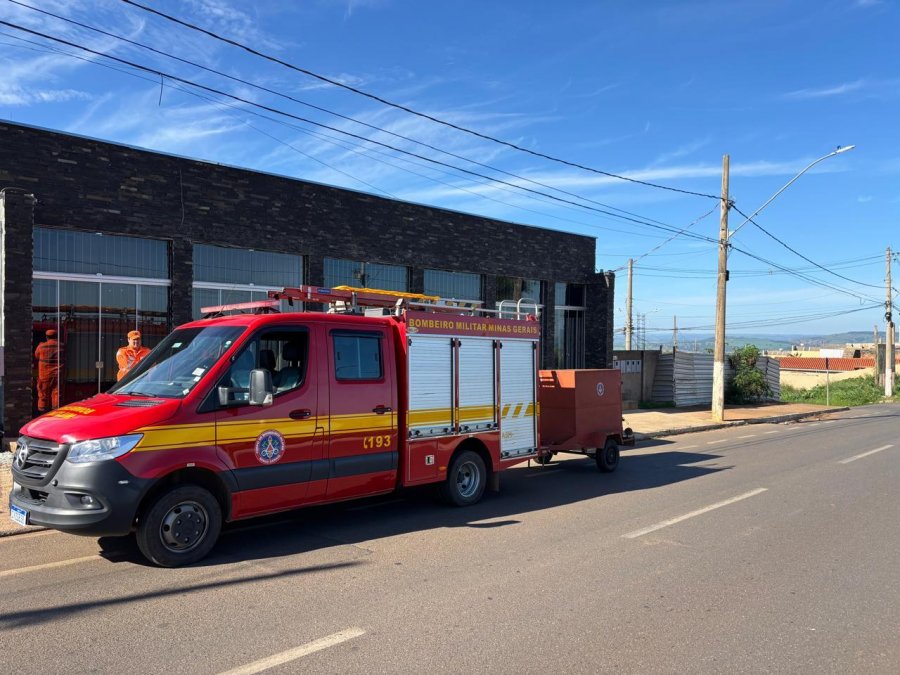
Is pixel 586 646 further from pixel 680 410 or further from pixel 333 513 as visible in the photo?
pixel 680 410

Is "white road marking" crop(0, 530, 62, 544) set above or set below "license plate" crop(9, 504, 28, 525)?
below

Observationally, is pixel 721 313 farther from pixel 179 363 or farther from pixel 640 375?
pixel 179 363

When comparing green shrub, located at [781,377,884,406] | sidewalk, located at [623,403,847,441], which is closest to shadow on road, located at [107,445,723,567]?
sidewalk, located at [623,403,847,441]

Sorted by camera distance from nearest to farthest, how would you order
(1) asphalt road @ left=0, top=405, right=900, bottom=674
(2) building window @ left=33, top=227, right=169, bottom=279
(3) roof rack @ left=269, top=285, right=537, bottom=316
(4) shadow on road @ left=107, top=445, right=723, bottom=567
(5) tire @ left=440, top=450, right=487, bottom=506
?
(1) asphalt road @ left=0, top=405, right=900, bottom=674
(4) shadow on road @ left=107, top=445, right=723, bottom=567
(3) roof rack @ left=269, top=285, right=537, bottom=316
(5) tire @ left=440, top=450, right=487, bottom=506
(2) building window @ left=33, top=227, right=169, bottom=279

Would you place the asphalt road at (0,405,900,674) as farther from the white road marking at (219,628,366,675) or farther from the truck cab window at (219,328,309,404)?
the truck cab window at (219,328,309,404)

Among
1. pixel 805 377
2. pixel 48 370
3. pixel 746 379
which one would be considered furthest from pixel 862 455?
pixel 805 377

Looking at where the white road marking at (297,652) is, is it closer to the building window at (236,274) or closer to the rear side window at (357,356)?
the rear side window at (357,356)

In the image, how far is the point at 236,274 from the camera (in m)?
14.7

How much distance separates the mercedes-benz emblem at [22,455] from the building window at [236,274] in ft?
27.2

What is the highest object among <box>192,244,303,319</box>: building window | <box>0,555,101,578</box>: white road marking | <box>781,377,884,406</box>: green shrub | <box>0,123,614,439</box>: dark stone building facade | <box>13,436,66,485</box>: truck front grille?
<box>0,123,614,439</box>: dark stone building facade

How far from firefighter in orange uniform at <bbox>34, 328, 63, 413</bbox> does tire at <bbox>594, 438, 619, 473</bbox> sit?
9.41m

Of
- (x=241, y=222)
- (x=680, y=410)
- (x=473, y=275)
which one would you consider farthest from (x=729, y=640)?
(x=680, y=410)

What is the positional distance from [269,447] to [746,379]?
26.2 meters

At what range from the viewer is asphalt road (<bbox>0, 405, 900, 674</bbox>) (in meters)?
4.14
